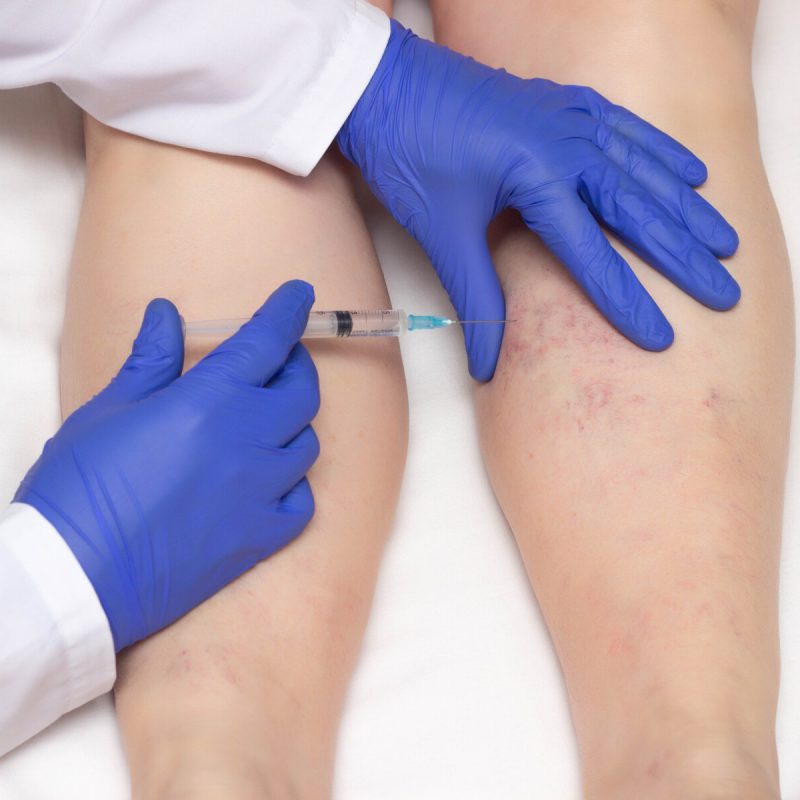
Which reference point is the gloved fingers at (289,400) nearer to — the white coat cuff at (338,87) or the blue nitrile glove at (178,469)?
the blue nitrile glove at (178,469)

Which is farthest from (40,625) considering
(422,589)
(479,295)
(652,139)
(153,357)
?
(652,139)

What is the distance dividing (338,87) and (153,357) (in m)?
0.44

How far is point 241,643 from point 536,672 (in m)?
0.35

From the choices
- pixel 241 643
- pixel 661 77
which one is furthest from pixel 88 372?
pixel 661 77

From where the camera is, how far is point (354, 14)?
1.29 m

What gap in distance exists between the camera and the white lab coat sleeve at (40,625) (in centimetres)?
97

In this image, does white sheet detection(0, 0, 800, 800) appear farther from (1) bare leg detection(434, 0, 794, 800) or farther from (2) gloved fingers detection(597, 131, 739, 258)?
(2) gloved fingers detection(597, 131, 739, 258)

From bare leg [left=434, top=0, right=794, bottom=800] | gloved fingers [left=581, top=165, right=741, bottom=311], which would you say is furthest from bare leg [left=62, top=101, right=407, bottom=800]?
gloved fingers [left=581, top=165, right=741, bottom=311]

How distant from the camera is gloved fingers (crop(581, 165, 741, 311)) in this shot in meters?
1.16

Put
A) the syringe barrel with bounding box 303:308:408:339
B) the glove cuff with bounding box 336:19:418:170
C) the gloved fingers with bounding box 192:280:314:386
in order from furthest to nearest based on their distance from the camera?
the glove cuff with bounding box 336:19:418:170 < the syringe barrel with bounding box 303:308:408:339 < the gloved fingers with bounding box 192:280:314:386

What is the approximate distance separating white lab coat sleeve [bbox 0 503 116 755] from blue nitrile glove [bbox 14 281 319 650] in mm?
16

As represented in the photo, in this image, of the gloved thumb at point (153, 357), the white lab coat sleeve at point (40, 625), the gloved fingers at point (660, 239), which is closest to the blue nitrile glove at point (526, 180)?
the gloved fingers at point (660, 239)

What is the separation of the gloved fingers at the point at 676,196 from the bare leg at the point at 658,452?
1.7 inches

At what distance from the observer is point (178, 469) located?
103 cm
